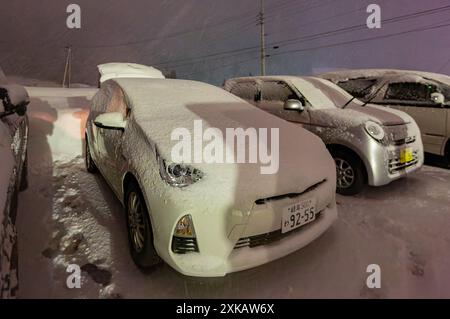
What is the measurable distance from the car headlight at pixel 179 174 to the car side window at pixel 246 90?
3.50 meters

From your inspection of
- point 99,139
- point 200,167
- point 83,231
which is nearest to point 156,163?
point 200,167

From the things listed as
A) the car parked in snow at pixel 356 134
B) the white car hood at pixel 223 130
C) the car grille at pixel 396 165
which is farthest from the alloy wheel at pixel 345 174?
the white car hood at pixel 223 130

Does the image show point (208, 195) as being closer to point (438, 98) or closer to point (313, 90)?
point (313, 90)

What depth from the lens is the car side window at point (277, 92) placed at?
4453 mm

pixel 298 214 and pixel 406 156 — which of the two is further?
pixel 406 156

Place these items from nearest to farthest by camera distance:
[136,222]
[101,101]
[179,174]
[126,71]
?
[179,174]
[136,222]
[101,101]
[126,71]

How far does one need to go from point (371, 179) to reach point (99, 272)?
3.04 meters

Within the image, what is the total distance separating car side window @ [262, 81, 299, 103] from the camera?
445cm

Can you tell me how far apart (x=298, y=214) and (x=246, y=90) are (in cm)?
371

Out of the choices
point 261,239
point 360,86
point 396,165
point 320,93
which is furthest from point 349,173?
point 360,86

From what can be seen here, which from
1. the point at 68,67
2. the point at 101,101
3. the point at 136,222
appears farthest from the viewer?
the point at 68,67

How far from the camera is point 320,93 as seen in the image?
14.5ft

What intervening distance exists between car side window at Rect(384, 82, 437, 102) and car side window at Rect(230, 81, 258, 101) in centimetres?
267

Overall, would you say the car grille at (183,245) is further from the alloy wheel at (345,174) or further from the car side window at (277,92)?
the car side window at (277,92)
